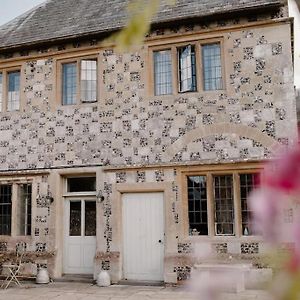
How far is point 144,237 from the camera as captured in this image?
36.3 feet

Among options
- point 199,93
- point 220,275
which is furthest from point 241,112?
point 220,275

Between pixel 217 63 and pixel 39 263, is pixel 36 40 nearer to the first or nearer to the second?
pixel 217 63

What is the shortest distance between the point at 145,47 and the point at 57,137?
3.41 meters

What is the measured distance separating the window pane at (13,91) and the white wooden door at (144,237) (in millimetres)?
4558

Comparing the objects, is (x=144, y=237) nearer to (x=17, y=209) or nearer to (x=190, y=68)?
(x=17, y=209)

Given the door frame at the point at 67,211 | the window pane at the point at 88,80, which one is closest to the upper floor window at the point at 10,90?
the window pane at the point at 88,80

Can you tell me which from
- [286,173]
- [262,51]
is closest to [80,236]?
[262,51]

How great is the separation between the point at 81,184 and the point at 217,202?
12.7 feet

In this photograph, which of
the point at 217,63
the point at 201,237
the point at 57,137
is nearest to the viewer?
the point at 201,237

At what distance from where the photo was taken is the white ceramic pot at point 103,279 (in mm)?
10602

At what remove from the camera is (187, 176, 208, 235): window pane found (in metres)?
10.6

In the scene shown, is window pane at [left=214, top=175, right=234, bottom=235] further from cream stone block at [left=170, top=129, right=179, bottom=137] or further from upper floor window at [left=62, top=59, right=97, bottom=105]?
upper floor window at [left=62, top=59, right=97, bottom=105]

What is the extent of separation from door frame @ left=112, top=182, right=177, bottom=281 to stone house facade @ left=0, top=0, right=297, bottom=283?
0.08ft

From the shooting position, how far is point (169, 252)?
34.7 feet
